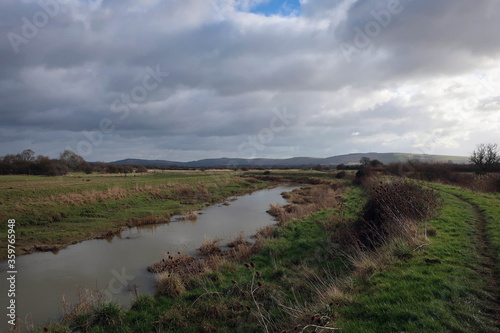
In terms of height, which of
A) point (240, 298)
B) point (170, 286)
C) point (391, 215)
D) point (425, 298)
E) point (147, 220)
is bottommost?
point (147, 220)

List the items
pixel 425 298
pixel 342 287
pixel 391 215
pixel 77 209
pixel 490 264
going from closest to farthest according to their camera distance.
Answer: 1. pixel 425 298
2. pixel 342 287
3. pixel 490 264
4. pixel 391 215
5. pixel 77 209

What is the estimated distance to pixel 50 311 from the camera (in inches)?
349

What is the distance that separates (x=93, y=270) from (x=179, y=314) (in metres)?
7.85

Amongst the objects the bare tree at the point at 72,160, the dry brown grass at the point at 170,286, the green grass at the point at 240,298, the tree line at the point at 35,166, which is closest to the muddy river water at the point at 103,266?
the dry brown grass at the point at 170,286

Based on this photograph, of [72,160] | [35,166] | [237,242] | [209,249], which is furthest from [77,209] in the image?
[72,160]

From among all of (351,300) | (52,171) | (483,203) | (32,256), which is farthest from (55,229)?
(52,171)

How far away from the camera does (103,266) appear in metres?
13.1

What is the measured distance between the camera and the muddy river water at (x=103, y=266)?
965cm

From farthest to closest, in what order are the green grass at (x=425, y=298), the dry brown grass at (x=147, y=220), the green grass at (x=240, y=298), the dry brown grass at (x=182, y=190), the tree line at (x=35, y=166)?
1. the tree line at (x=35, y=166)
2. the dry brown grass at (x=182, y=190)
3. the dry brown grass at (x=147, y=220)
4. the green grass at (x=240, y=298)
5. the green grass at (x=425, y=298)

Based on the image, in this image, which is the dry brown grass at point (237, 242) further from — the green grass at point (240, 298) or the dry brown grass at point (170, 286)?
the dry brown grass at point (170, 286)

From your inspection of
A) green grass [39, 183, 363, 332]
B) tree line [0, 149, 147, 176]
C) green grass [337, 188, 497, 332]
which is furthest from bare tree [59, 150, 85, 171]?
green grass [337, 188, 497, 332]

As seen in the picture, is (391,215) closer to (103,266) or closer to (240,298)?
(240,298)

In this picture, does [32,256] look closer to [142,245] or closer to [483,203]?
[142,245]

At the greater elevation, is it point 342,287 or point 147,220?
point 342,287
